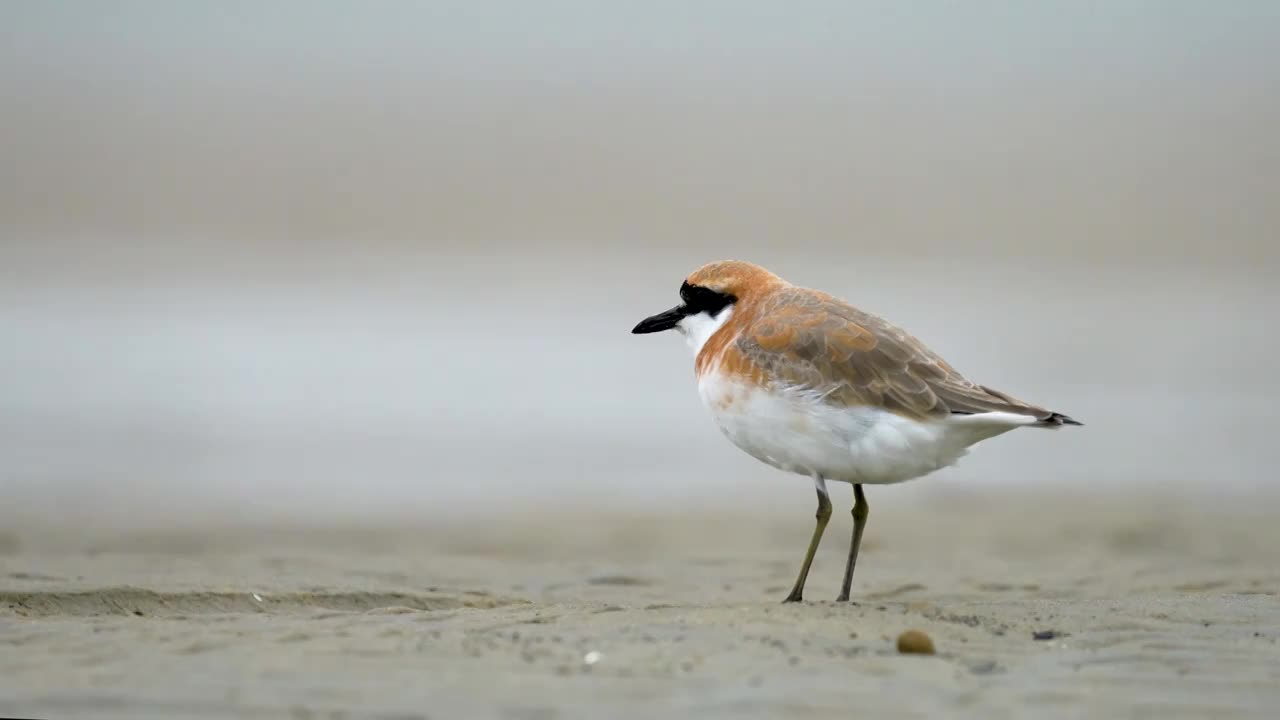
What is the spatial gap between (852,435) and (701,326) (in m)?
1.26

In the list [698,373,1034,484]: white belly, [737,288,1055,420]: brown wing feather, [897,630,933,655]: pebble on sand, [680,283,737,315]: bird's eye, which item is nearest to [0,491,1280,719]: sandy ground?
[897,630,933,655]: pebble on sand

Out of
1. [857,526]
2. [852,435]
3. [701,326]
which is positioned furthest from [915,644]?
[701,326]

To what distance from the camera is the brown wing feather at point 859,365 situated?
19.2 ft

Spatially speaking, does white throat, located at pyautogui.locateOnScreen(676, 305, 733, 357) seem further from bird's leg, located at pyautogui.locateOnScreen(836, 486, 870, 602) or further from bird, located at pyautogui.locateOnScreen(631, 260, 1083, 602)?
bird's leg, located at pyautogui.locateOnScreen(836, 486, 870, 602)

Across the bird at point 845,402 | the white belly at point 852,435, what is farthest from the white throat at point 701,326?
the white belly at point 852,435

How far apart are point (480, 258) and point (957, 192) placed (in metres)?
7.23

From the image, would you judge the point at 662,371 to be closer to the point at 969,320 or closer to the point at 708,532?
the point at 969,320

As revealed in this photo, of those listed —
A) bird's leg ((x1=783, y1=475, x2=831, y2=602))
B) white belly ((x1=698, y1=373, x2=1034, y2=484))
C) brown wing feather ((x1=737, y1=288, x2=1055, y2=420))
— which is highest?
brown wing feather ((x1=737, y1=288, x2=1055, y2=420))

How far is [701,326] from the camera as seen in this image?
6.96 metres

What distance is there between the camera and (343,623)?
513 centimetres

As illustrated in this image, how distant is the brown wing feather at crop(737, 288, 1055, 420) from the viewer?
19.2 feet

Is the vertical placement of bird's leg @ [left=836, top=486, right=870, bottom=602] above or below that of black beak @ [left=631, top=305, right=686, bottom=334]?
below

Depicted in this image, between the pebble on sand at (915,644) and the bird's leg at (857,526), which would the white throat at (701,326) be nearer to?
the bird's leg at (857,526)

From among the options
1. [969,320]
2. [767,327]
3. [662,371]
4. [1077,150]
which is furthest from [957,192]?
[767,327]
